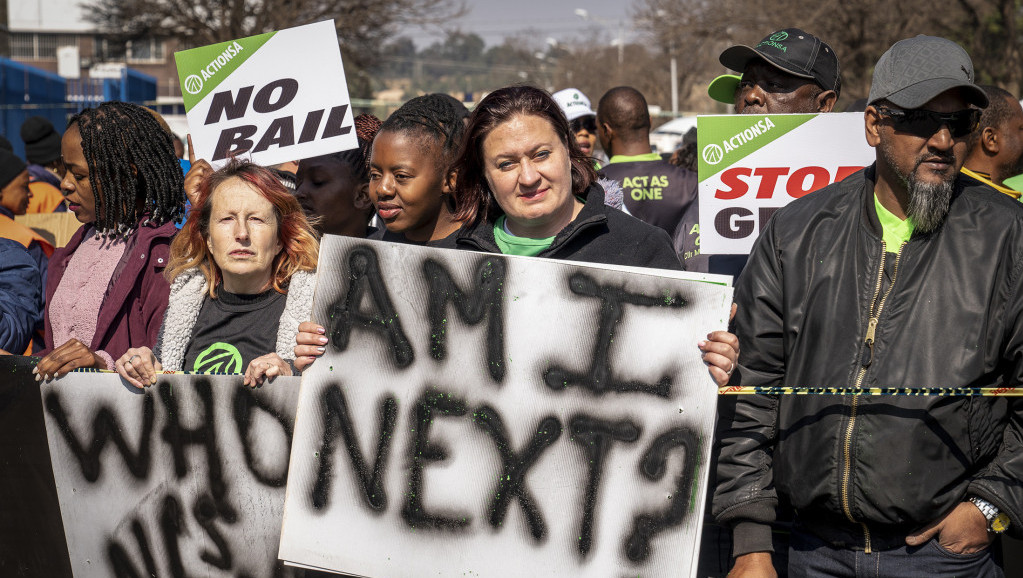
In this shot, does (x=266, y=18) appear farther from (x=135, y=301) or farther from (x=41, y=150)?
(x=135, y=301)

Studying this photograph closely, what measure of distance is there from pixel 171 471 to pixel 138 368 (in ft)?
1.14

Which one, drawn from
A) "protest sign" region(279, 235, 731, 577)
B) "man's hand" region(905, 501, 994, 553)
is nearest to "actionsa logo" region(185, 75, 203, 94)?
"protest sign" region(279, 235, 731, 577)

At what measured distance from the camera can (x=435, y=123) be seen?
392 cm

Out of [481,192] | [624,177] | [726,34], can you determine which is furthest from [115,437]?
[726,34]

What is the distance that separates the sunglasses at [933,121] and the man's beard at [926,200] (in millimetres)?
64

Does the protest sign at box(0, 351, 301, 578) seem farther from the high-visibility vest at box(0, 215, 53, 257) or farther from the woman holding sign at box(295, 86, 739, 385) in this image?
the high-visibility vest at box(0, 215, 53, 257)

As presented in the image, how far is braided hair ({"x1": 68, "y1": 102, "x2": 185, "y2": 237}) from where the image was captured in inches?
157

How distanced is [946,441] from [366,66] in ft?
88.4

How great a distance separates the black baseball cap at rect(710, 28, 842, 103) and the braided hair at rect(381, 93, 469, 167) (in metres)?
1.13

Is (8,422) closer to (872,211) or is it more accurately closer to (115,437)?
(115,437)

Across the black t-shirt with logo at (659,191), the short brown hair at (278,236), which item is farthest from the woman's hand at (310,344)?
the black t-shirt with logo at (659,191)

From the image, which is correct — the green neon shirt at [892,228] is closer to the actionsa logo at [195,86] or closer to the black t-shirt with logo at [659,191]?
the black t-shirt with logo at [659,191]

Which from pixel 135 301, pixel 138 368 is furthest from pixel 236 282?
pixel 135 301

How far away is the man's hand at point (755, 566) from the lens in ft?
8.76
